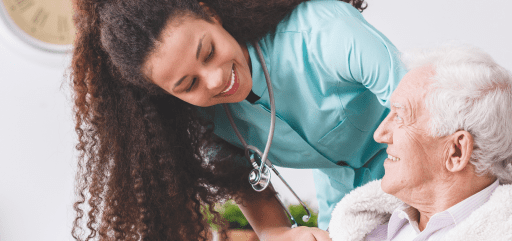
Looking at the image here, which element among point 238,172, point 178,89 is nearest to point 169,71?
point 178,89

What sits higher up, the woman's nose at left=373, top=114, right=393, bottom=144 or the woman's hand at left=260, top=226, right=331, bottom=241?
the woman's nose at left=373, top=114, right=393, bottom=144

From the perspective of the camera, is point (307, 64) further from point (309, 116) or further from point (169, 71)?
point (169, 71)

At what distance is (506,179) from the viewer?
78 centimetres

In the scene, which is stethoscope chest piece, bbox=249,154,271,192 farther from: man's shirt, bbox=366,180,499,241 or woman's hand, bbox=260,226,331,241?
man's shirt, bbox=366,180,499,241

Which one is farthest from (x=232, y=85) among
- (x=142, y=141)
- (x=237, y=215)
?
(x=237, y=215)

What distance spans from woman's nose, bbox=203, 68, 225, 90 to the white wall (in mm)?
1275

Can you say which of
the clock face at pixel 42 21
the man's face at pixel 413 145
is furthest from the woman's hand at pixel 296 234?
the clock face at pixel 42 21

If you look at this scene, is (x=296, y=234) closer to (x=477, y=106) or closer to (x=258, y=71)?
(x=258, y=71)

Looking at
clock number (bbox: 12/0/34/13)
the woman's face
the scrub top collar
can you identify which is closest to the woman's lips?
the woman's face

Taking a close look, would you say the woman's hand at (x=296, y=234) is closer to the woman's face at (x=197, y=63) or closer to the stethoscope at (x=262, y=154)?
the stethoscope at (x=262, y=154)

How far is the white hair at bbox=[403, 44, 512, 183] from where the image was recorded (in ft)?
2.37

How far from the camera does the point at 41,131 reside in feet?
7.04

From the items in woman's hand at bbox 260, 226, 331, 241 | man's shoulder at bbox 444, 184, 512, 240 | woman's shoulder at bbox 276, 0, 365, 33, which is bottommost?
woman's hand at bbox 260, 226, 331, 241

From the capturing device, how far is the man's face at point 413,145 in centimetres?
77
